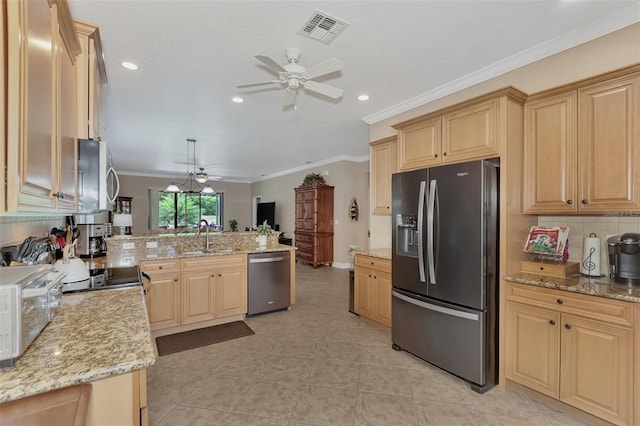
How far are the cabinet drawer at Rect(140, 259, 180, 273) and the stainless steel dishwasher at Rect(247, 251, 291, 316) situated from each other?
34.4 inches

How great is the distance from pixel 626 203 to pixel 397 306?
74.3 inches

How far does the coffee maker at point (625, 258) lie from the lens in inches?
78.1

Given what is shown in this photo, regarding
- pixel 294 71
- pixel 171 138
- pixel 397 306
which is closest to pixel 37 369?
pixel 294 71

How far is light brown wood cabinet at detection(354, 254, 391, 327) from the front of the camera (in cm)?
336

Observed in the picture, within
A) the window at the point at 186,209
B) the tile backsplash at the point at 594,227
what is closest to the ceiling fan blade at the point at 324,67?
the tile backsplash at the point at 594,227

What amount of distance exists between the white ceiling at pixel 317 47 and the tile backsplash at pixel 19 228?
56.5 inches

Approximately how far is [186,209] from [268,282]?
8258 mm

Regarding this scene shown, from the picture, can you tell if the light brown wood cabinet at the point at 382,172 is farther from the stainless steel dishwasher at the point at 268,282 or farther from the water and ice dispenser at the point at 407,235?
the stainless steel dishwasher at the point at 268,282

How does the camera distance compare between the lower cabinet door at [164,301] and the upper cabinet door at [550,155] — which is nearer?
the upper cabinet door at [550,155]

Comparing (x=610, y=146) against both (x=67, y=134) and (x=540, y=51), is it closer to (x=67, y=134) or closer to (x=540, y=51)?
(x=540, y=51)

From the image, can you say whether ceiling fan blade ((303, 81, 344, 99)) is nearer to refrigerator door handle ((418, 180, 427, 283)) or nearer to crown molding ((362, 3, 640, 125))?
refrigerator door handle ((418, 180, 427, 283))

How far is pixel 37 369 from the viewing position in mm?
985

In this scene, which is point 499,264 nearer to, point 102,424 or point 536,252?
point 536,252

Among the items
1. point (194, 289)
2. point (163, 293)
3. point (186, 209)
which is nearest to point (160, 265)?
point (163, 293)
